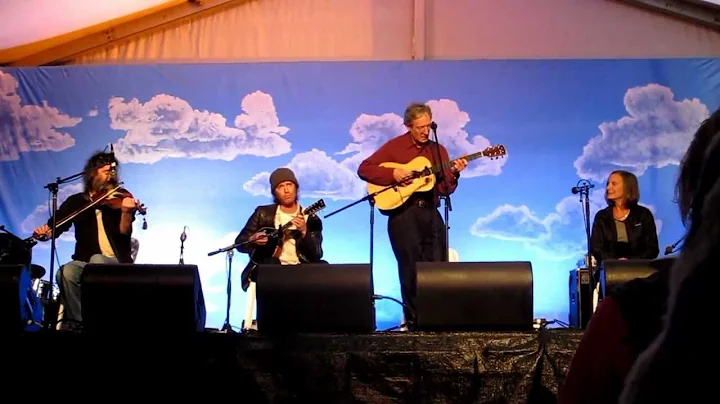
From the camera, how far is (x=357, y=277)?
330 centimetres

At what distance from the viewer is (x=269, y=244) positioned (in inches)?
202

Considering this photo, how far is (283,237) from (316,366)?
7.02ft

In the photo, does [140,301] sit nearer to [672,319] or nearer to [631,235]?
[672,319]

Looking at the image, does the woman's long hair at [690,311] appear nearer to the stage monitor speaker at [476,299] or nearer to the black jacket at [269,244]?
the stage monitor speaker at [476,299]

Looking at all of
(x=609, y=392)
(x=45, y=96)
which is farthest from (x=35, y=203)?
(x=609, y=392)

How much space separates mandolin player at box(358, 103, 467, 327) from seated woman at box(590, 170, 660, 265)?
1111 mm

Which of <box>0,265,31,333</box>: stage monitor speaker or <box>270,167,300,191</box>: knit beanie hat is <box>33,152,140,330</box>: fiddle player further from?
<box>0,265,31,333</box>: stage monitor speaker

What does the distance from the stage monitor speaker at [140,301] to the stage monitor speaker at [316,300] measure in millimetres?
319

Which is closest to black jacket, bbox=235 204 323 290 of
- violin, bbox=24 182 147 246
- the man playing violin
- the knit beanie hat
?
the man playing violin

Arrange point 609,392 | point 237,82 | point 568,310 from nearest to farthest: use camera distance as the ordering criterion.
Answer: point 609,392 < point 568,310 < point 237,82

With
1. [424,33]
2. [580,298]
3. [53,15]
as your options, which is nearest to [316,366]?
[580,298]

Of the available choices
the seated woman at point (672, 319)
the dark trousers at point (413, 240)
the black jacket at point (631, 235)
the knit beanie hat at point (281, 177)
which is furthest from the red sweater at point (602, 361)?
the knit beanie hat at point (281, 177)

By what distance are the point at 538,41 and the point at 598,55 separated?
0.53 metres

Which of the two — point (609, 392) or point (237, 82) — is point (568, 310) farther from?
point (609, 392)
